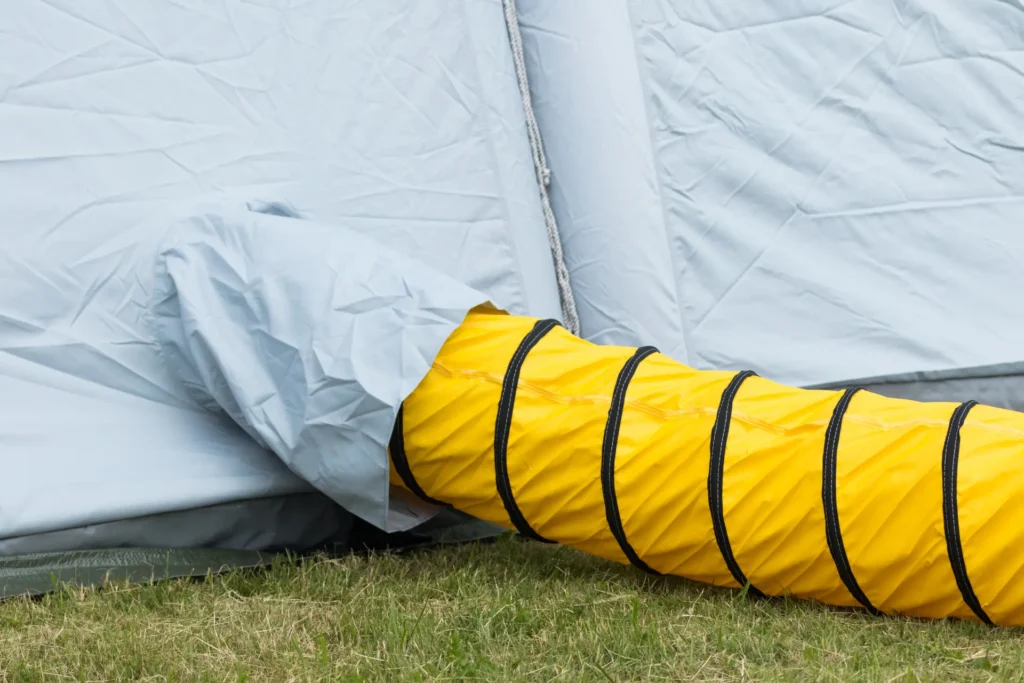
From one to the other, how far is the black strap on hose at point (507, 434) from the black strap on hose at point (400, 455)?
0.51ft

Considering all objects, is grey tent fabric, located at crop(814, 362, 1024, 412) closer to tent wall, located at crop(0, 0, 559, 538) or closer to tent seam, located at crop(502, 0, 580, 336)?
tent seam, located at crop(502, 0, 580, 336)

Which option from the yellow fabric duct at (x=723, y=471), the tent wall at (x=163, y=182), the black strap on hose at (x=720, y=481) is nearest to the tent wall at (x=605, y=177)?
the tent wall at (x=163, y=182)

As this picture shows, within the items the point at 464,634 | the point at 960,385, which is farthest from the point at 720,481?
the point at 960,385

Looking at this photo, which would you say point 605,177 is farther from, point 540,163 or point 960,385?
point 960,385

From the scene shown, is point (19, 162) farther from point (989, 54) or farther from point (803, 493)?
point (989, 54)

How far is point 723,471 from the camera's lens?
62.2 inches

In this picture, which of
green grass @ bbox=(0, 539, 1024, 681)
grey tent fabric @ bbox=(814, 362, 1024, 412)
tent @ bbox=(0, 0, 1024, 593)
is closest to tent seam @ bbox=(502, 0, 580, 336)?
tent @ bbox=(0, 0, 1024, 593)

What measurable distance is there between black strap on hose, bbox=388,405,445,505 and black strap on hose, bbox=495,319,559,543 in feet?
0.51

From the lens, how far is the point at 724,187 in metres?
2.37

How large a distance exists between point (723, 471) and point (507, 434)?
0.33 metres

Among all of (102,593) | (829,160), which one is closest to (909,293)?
(829,160)

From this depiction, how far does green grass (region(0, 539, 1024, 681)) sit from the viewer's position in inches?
52.3

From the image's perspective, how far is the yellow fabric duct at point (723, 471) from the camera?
4.85ft

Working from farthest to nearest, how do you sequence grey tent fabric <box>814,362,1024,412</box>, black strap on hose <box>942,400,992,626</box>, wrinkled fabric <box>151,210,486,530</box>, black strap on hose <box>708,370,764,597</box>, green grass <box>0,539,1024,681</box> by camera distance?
1. grey tent fabric <box>814,362,1024,412</box>
2. wrinkled fabric <box>151,210,486,530</box>
3. black strap on hose <box>708,370,764,597</box>
4. black strap on hose <box>942,400,992,626</box>
5. green grass <box>0,539,1024,681</box>
